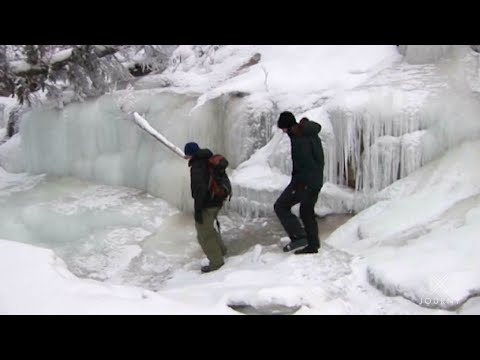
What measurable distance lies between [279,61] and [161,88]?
2.21 meters

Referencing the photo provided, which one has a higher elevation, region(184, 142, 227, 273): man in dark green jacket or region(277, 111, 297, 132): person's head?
region(277, 111, 297, 132): person's head

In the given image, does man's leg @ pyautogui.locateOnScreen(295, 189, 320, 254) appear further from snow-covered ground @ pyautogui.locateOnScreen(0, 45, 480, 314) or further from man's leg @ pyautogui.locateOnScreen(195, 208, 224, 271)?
man's leg @ pyautogui.locateOnScreen(195, 208, 224, 271)

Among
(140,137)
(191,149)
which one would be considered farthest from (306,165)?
(140,137)

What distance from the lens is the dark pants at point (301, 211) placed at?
510cm

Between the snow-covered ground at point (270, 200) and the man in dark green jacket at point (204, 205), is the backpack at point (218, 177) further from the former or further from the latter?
the snow-covered ground at point (270, 200)

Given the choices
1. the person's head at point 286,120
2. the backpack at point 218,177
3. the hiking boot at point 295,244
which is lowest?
the hiking boot at point 295,244

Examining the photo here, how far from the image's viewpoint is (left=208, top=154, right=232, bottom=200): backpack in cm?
537

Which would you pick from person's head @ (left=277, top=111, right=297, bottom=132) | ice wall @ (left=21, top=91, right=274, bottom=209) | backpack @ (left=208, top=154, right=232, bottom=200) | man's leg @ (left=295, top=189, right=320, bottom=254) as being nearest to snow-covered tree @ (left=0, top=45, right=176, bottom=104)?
ice wall @ (left=21, top=91, right=274, bottom=209)

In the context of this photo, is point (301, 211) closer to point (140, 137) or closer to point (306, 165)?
point (306, 165)

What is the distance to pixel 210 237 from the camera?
18.8 ft

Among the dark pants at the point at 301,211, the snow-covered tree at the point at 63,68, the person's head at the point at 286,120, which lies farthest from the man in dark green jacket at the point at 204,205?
the snow-covered tree at the point at 63,68

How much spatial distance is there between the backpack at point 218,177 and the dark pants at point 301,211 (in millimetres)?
600

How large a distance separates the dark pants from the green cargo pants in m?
0.75

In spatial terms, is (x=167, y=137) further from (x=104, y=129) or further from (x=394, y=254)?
(x=394, y=254)
